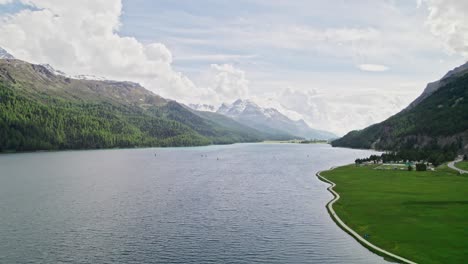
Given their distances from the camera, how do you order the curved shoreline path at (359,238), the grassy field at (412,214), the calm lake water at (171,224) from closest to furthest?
the curved shoreline path at (359,238) < the grassy field at (412,214) < the calm lake water at (171,224)

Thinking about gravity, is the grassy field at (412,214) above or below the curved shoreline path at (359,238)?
above

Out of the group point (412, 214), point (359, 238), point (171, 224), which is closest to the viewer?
point (359, 238)

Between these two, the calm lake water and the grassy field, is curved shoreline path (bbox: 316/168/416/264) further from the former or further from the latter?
the calm lake water

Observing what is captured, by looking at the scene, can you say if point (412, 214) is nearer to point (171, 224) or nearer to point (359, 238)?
point (359, 238)

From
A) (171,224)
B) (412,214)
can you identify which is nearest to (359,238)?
(412,214)

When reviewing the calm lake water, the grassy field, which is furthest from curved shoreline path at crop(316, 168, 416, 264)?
the calm lake water

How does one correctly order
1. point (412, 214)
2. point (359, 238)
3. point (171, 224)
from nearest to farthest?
1. point (359, 238)
2. point (171, 224)
3. point (412, 214)

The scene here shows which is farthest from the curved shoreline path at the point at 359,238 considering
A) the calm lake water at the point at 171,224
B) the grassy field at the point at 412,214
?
the calm lake water at the point at 171,224

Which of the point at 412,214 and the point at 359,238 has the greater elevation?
the point at 412,214

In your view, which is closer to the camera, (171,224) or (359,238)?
(359,238)

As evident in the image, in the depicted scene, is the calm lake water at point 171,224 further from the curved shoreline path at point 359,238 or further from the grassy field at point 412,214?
the grassy field at point 412,214
